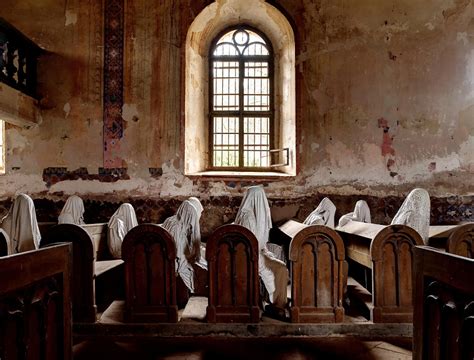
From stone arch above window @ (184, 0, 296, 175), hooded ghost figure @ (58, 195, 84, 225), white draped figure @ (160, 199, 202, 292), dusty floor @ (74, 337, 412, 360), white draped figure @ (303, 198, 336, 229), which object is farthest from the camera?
stone arch above window @ (184, 0, 296, 175)

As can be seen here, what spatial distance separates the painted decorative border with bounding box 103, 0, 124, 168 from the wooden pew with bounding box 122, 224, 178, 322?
136 inches

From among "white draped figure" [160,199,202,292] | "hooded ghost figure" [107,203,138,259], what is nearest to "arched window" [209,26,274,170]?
"hooded ghost figure" [107,203,138,259]

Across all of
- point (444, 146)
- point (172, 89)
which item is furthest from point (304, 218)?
point (172, 89)

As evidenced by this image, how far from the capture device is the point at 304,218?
25.0ft

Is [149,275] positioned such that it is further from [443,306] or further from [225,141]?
[225,141]

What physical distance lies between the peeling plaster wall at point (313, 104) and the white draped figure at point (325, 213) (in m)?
0.53

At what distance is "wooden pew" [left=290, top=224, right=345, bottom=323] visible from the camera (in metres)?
4.48

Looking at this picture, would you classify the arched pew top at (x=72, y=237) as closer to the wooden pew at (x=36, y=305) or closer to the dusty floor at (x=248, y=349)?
the dusty floor at (x=248, y=349)

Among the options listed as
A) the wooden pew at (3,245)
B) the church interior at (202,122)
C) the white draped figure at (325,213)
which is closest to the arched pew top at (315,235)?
the church interior at (202,122)

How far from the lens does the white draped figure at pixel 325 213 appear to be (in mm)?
6785

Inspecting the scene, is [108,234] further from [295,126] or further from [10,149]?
[295,126]

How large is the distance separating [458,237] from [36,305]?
4.30 m

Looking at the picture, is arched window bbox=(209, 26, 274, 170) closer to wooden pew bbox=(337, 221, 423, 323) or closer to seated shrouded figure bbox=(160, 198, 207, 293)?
seated shrouded figure bbox=(160, 198, 207, 293)

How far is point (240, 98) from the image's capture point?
861 cm
